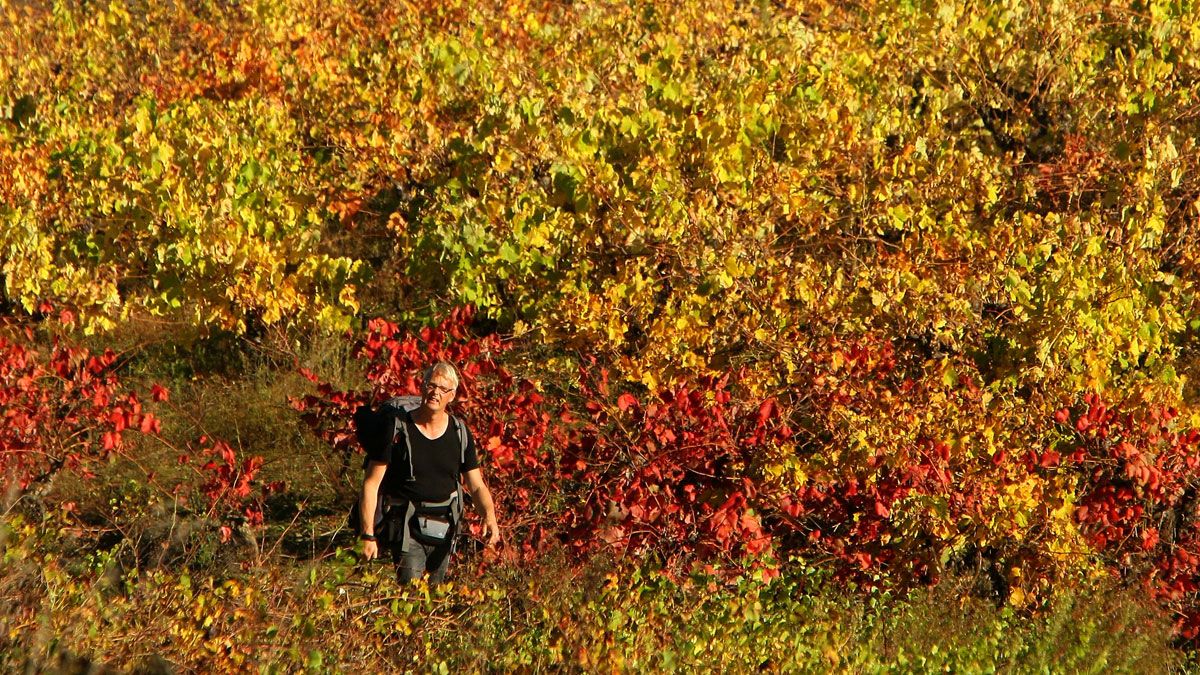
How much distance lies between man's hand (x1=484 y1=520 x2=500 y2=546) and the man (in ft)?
0.60

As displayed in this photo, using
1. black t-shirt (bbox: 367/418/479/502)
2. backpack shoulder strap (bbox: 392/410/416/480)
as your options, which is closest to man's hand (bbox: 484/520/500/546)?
black t-shirt (bbox: 367/418/479/502)

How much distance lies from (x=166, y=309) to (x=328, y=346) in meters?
3.05

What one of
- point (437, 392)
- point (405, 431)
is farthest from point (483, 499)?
point (437, 392)

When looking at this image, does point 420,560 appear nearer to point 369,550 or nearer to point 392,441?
point 369,550

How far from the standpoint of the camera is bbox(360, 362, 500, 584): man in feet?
18.8

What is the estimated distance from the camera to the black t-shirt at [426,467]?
579 centimetres

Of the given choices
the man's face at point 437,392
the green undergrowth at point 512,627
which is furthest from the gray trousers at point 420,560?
the man's face at point 437,392

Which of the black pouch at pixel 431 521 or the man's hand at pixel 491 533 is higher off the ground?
the black pouch at pixel 431 521

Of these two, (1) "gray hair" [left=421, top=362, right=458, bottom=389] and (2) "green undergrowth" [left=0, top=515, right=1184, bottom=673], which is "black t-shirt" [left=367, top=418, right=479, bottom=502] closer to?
(1) "gray hair" [left=421, top=362, right=458, bottom=389]

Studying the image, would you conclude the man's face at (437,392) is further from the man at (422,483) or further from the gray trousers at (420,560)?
the gray trousers at (420,560)

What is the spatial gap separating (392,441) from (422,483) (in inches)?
8.9

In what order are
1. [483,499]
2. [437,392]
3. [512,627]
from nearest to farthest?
[512,627], [437,392], [483,499]

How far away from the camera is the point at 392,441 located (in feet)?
18.8

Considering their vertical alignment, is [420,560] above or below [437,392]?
below
